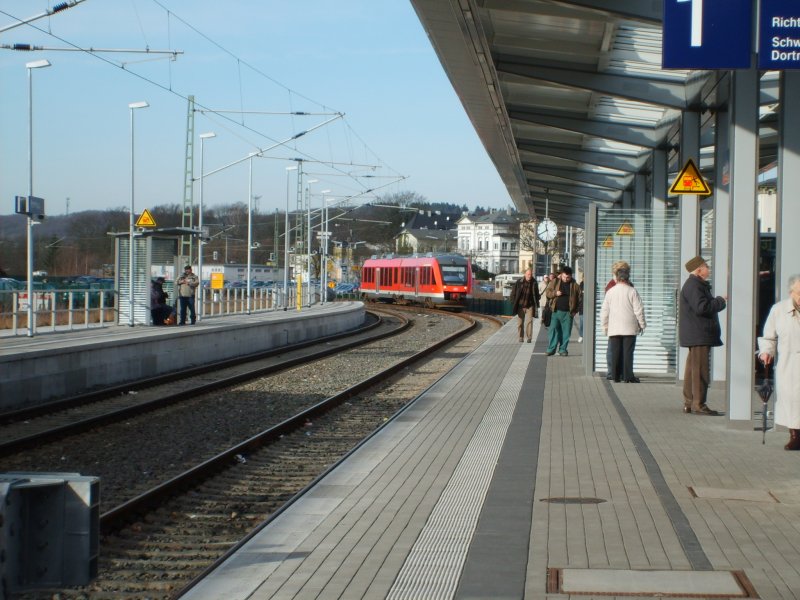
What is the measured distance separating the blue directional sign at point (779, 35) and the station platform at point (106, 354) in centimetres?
1143

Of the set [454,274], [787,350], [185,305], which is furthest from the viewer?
[454,274]

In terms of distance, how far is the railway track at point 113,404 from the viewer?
13.6m

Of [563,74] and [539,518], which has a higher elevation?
[563,74]

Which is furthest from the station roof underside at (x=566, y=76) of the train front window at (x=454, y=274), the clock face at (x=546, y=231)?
the train front window at (x=454, y=274)

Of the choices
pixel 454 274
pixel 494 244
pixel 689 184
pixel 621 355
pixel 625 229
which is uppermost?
pixel 494 244

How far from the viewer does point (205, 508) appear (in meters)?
9.33

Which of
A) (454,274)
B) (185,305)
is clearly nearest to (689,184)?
(185,305)

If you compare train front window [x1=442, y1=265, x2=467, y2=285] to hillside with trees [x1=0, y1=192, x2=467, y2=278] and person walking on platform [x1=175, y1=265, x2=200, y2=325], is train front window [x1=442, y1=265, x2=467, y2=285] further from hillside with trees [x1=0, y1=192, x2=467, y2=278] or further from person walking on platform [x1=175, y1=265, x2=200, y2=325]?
person walking on platform [x1=175, y1=265, x2=200, y2=325]

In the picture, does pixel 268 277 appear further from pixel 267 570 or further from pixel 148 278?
pixel 267 570

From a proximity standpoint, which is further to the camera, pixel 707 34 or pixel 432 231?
pixel 432 231

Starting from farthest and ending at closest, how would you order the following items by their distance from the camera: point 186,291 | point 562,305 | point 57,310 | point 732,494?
point 186,291 < point 57,310 < point 562,305 < point 732,494

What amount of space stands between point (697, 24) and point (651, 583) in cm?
644

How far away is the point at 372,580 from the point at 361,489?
277 centimetres

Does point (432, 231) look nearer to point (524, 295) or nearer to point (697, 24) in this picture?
point (524, 295)
